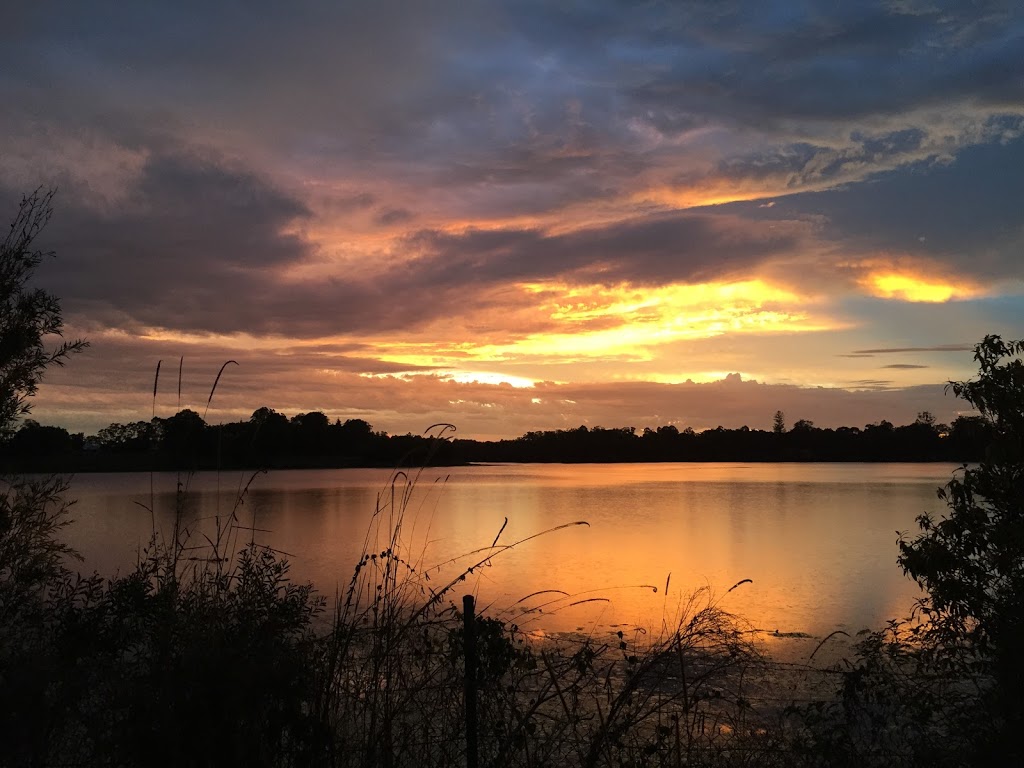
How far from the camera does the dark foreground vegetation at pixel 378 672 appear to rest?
2721 mm

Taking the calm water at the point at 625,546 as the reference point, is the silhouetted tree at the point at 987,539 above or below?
above

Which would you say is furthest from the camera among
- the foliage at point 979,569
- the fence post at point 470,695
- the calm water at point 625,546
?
the calm water at point 625,546

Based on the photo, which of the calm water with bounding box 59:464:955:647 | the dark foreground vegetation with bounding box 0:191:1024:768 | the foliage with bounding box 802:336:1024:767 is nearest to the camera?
the dark foreground vegetation with bounding box 0:191:1024:768

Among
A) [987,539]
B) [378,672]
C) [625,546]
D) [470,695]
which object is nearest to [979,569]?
[987,539]

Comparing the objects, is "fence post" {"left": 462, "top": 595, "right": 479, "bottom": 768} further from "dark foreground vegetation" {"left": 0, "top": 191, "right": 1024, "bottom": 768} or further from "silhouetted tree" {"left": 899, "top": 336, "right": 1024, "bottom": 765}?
"silhouetted tree" {"left": 899, "top": 336, "right": 1024, "bottom": 765}

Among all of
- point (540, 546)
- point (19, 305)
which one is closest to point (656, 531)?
point (540, 546)

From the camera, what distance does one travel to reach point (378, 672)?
3363 millimetres

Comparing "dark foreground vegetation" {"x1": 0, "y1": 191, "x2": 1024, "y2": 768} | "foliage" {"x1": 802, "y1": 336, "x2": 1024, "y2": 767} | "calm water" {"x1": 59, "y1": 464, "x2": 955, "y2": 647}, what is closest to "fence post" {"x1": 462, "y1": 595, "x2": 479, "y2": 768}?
"dark foreground vegetation" {"x1": 0, "y1": 191, "x2": 1024, "y2": 768}

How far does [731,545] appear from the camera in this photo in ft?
77.6

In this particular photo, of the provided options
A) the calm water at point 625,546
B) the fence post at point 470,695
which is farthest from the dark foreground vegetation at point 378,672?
the calm water at point 625,546

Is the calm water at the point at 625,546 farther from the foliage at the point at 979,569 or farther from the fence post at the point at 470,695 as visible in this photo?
the foliage at the point at 979,569

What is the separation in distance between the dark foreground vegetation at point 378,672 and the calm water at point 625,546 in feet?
1.99

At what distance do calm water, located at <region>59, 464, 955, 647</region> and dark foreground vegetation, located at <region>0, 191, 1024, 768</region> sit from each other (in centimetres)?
61

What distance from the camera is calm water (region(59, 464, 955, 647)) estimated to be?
1395 cm
